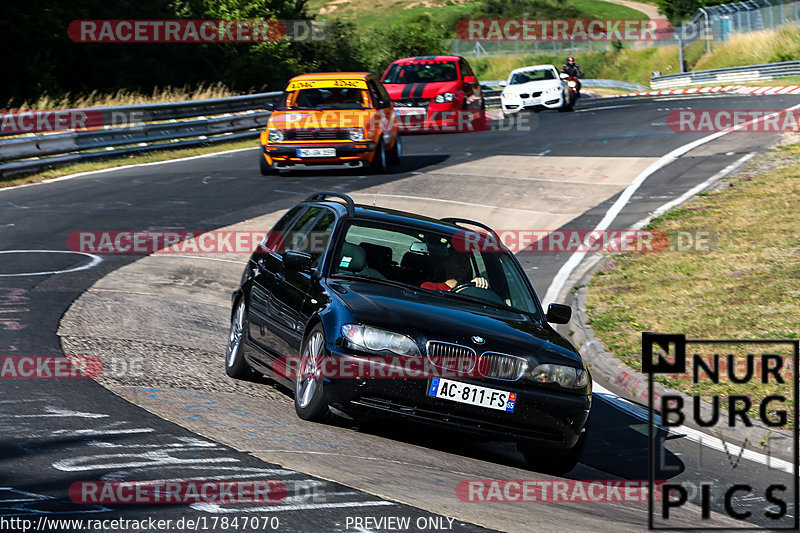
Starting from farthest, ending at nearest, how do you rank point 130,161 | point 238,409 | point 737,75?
1. point 737,75
2. point 130,161
3. point 238,409

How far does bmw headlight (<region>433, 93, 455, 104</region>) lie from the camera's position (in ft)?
94.5

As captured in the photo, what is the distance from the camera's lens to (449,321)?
7.19 m

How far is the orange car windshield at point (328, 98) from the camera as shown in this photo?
842 inches

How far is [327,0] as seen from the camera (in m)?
122

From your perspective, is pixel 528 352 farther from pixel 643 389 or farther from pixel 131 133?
pixel 131 133

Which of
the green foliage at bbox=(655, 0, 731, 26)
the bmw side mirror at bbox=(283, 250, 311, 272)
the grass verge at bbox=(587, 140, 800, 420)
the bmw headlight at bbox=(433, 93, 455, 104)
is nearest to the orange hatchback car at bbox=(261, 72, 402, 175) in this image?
the grass verge at bbox=(587, 140, 800, 420)

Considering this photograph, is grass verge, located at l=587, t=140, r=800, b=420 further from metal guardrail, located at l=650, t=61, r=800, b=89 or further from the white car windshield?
metal guardrail, located at l=650, t=61, r=800, b=89

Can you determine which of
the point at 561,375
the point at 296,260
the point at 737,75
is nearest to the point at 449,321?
the point at 561,375

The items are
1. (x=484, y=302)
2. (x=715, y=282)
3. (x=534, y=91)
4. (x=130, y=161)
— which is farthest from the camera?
(x=534, y=91)

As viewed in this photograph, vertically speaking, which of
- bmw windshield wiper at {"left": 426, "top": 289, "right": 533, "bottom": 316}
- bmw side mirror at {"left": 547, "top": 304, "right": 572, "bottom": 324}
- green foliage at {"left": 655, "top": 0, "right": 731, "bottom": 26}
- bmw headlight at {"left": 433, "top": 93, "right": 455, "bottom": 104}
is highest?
green foliage at {"left": 655, "top": 0, "right": 731, "bottom": 26}

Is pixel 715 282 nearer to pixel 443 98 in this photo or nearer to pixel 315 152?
pixel 315 152

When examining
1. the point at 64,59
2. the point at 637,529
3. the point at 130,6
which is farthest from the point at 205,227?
the point at 130,6

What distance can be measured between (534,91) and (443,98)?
671cm

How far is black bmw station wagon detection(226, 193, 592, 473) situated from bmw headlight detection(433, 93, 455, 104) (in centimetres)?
2040
